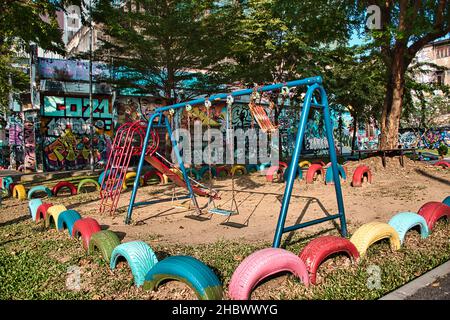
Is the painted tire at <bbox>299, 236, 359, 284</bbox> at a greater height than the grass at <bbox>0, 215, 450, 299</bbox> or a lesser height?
greater

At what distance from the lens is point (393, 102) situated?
13.2m

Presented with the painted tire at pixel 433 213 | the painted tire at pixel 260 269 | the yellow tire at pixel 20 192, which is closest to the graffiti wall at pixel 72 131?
the yellow tire at pixel 20 192

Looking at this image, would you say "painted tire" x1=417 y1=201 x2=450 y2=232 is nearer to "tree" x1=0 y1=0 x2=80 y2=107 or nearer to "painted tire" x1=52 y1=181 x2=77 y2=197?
"painted tire" x1=52 y1=181 x2=77 y2=197

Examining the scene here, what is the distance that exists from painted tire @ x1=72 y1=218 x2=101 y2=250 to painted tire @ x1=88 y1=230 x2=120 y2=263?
0.77 feet

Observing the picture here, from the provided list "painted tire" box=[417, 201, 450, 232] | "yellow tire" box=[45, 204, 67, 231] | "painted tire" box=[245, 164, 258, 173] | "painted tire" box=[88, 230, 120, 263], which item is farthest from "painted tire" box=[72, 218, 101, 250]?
"painted tire" box=[245, 164, 258, 173]

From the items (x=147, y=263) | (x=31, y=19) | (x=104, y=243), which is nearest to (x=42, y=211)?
(x=104, y=243)

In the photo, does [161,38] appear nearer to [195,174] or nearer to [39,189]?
[195,174]

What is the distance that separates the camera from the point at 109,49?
51.1 feet

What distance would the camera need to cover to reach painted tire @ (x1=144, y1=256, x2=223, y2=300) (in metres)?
3.22

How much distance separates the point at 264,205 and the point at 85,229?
4.38m

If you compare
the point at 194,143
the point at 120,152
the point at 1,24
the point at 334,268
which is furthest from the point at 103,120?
the point at 334,268

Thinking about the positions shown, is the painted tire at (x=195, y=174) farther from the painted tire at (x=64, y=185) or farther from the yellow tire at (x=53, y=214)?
the yellow tire at (x=53, y=214)

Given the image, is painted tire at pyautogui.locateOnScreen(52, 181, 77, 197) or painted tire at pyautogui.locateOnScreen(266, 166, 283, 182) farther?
painted tire at pyautogui.locateOnScreen(266, 166, 283, 182)
